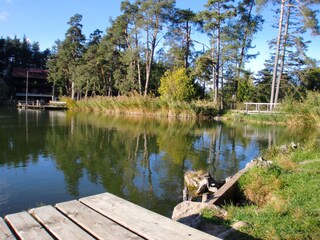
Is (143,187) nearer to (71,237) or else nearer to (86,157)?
(86,157)

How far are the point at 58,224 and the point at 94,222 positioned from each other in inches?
8.0

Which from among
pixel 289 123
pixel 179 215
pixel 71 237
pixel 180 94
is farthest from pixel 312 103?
pixel 71 237

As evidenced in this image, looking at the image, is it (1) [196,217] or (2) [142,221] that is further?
(1) [196,217]

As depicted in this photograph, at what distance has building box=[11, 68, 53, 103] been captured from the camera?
179 ft

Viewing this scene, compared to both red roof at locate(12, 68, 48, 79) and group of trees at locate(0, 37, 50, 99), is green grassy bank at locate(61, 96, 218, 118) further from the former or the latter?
group of trees at locate(0, 37, 50, 99)

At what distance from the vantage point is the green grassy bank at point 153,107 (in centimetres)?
2598

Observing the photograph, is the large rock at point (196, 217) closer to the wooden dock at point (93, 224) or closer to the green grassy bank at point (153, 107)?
the wooden dock at point (93, 224)

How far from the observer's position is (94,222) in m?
1.89

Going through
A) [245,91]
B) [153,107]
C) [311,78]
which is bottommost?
[153,107]

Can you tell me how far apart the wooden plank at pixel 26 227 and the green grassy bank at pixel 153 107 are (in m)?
24.0

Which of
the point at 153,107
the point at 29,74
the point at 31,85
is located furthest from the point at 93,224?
the point at 29,74

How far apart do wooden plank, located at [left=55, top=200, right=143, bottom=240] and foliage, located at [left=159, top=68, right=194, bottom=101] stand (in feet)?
84.1

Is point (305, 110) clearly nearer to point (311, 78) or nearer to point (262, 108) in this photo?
point (262, 108)

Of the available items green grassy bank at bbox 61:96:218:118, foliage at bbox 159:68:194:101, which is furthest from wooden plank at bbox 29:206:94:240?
foliage at bbox 159:68:194:101
